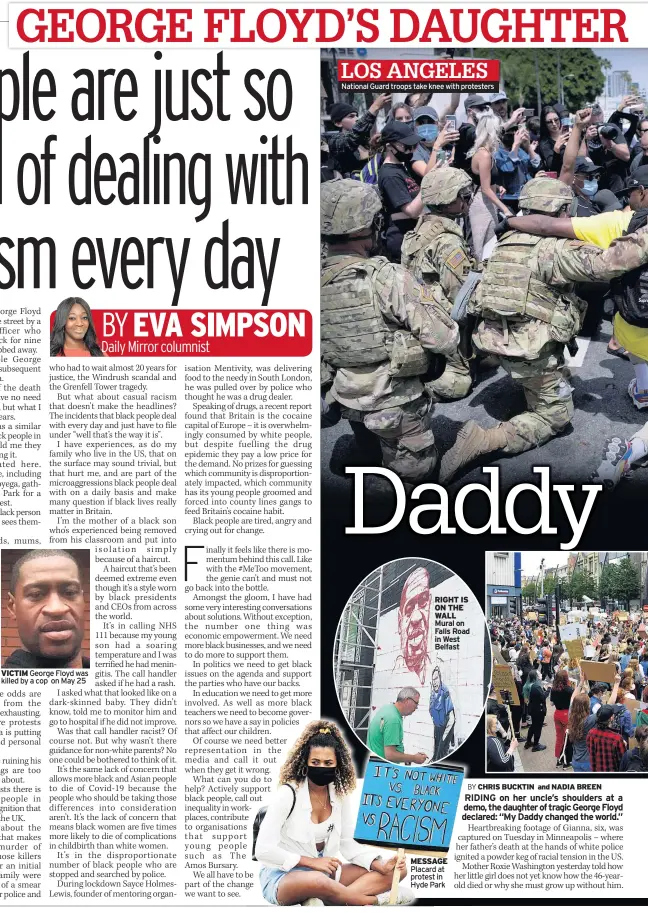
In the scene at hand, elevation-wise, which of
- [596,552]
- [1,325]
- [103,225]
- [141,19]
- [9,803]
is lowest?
[9,803]

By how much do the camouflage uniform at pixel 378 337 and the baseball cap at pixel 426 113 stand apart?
57 cm

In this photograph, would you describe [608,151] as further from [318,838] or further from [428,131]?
[318,838]

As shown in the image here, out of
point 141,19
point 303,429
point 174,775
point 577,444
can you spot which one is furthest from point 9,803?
point 141,19

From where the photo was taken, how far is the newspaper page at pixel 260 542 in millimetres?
7184

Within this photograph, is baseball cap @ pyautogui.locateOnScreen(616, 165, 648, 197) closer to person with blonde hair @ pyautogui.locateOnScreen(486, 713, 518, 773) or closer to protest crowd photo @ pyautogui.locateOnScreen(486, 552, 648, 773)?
protest crowd photo @ pyautogui.locateOnScreen(486, 552, 648, 773)

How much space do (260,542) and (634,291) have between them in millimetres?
2691

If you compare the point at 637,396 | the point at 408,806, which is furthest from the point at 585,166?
Result: the point at 408,806

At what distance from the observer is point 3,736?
23.6ft

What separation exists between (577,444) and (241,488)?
2.02 meters

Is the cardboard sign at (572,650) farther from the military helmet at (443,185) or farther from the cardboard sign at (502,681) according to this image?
the military helmet at (443,185)

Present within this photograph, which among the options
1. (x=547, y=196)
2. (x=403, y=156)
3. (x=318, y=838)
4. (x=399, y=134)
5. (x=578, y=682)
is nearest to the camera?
(x=318, y=838)

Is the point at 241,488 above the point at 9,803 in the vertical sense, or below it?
above

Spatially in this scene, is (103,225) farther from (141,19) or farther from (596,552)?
(596,552)

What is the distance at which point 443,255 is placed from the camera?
7.51m
